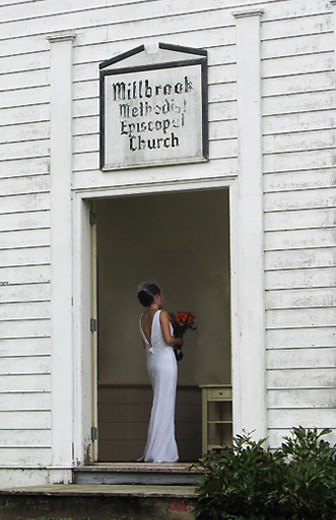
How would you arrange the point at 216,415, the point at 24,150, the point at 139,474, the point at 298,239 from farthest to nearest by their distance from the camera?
the point at 216,415 < the point at 24,150 < the point at 139,474 < the point at 298,239

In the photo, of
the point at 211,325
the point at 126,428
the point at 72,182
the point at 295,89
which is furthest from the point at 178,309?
the point at 295,89

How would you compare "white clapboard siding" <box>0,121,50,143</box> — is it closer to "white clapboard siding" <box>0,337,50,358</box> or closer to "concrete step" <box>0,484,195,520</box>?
"white clapboard siding" <box>0,337,50,358</box>

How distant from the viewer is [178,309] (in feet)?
52.1

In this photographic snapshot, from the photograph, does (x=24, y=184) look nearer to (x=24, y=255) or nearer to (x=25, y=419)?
(x=24, y=255)

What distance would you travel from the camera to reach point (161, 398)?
538 inches

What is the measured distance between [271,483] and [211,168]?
123 inches

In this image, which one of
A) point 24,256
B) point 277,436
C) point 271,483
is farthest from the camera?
point 24,256

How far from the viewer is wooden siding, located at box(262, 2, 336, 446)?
11258 millimetres

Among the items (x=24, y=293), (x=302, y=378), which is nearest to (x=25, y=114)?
(x=24, y=293)

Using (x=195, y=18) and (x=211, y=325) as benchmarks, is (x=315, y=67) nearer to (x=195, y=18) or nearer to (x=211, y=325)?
(x=195, y=18)

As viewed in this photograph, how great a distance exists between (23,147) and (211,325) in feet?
13.6

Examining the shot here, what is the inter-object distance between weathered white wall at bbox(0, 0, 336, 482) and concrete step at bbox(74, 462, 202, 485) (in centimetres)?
50

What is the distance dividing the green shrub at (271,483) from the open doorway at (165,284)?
194 inches

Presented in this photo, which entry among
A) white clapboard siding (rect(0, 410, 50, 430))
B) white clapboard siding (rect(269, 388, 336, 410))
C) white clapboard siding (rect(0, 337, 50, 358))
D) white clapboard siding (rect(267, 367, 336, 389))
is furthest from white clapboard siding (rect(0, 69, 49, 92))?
white clapboard siding (rect(269, 388, 336, 410))
